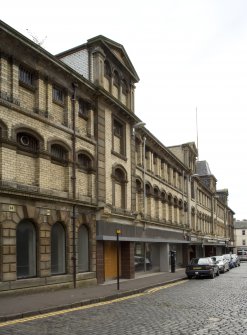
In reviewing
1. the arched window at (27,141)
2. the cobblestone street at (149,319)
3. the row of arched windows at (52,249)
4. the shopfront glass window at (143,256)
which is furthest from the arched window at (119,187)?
the cobblestone street at (149,319)

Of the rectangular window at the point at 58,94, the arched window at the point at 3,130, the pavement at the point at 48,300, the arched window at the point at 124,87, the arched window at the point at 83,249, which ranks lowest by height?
the pavement at the point at 48,300

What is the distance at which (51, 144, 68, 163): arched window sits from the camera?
821 inches

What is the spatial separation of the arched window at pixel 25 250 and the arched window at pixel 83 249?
399 centimetres


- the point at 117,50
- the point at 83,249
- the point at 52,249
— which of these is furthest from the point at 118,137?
the point at 52,249

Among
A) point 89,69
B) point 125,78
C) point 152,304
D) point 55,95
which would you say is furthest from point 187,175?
point 152,304

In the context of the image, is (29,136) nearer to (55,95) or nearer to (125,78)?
(55,95)

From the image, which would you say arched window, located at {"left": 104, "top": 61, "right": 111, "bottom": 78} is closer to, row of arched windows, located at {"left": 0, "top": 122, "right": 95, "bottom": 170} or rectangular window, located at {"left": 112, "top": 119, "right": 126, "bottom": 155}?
rectangular window, located at {"left": 112, "top": 119, "right": 126, "bottom": 155}

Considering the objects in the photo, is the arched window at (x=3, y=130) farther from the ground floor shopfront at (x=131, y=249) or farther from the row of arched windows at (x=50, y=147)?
the ground floor shopfront at (x=131, y=249)

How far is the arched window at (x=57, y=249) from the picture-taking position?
20219mm

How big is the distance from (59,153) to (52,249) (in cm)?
444

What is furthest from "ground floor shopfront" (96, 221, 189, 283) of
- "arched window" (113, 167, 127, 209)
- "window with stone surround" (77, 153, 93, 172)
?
"window with stone surround" (77, 153, 93, 172)

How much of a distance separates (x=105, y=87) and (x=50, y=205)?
916 cm

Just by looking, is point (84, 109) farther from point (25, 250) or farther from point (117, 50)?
point (25, 250)

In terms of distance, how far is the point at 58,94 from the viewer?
21828 millimetres
